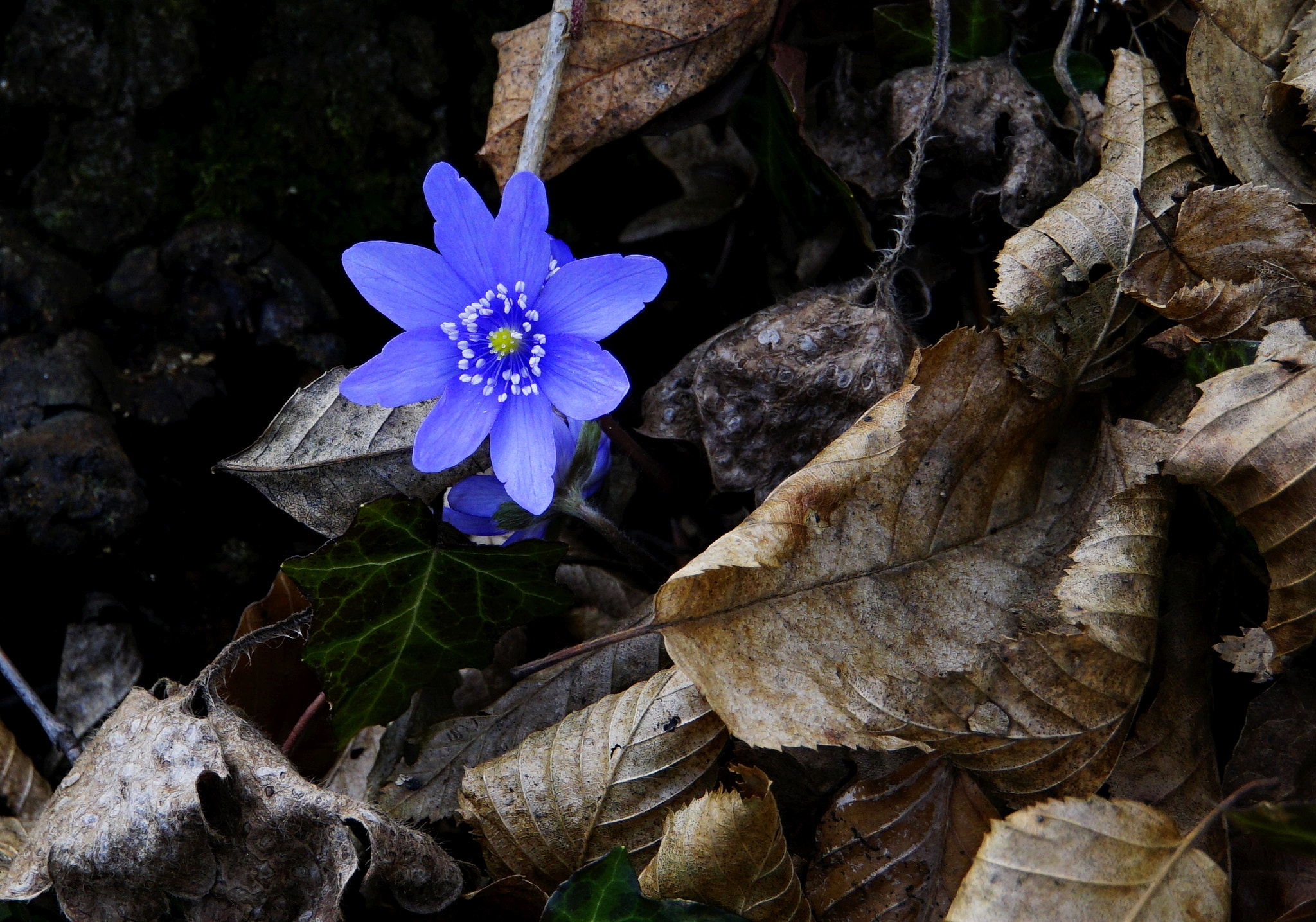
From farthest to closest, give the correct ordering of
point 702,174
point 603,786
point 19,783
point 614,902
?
point 702,174 < point 19,783 < point 603,786 < point 614,902

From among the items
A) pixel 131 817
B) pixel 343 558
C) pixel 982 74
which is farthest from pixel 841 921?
pixel 982 74

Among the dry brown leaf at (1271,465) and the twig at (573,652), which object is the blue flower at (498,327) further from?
the dry brown leaf at (1271,465)

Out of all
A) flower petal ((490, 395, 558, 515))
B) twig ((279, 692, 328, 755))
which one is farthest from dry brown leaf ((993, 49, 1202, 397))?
twig ((279, 692, 328, 755))

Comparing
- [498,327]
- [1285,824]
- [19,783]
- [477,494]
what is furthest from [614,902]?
[19,783]

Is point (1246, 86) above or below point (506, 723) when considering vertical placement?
above

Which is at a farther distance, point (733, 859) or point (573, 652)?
point (573, 652)

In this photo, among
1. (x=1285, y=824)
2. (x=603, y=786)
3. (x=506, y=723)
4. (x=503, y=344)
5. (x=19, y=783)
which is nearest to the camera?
(x=1285, y=824)

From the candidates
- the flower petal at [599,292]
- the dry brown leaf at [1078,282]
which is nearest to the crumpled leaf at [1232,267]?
the dry brown leaf at [1078,282]

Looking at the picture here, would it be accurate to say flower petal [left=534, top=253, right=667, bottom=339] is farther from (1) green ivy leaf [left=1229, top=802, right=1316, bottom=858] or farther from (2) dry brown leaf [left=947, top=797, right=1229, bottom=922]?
(1) green ivy leaf [left=1229, top=802, right=1316, bottom=858]

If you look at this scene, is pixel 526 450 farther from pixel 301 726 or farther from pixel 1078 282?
pixel 1078 282
